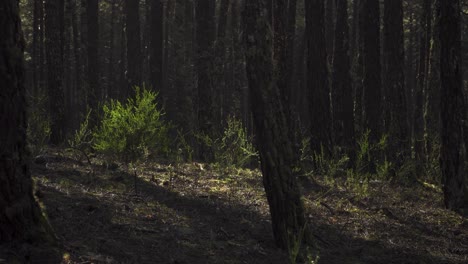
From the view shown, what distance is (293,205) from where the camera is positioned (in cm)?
651

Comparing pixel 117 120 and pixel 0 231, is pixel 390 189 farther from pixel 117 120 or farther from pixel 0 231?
pixel 0 231

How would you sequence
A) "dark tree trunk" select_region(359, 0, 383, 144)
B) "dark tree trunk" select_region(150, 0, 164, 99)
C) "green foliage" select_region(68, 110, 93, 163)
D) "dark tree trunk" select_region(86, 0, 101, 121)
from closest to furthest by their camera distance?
"green foliage" select_region(68, 110, 93, 163)
"dark tree trunk" select_region(359, 0, 383, 144)
"dark tree trunk" select_region(86, 0, 101, 121)
"dark tree trunk" select_region(150, 0, 164, 99)

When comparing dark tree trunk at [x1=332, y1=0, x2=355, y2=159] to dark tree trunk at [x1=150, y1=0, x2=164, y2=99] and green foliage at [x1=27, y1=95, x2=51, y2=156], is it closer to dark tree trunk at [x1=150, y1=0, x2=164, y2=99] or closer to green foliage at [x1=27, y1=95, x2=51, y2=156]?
dark tree trunk at [x1=150, y1=0, x2=164, y2=99]

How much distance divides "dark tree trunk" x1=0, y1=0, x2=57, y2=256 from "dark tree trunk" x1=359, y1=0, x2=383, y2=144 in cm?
1042

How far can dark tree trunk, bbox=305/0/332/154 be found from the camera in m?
13.0

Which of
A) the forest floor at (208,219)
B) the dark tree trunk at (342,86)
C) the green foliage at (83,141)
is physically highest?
the dark tree trunk at (342,86)

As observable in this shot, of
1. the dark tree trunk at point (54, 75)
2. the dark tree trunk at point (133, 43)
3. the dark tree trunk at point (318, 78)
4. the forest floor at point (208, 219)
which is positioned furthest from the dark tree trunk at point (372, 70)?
the dark tree trunk at point (54, 75)

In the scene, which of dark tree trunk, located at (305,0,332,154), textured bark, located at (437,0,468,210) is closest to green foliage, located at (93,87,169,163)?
dark tree trunk, located at (305,0,332,154)

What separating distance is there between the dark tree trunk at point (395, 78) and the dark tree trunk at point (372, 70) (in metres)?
0.36

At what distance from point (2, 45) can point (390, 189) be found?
9079 mm

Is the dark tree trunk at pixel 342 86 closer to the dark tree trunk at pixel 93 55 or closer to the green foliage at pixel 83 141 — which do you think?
the green foliage at pixel 83 141

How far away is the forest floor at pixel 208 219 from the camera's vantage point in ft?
20.0

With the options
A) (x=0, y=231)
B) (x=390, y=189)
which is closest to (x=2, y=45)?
(x=0, y=231)

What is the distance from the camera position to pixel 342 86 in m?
15.5
